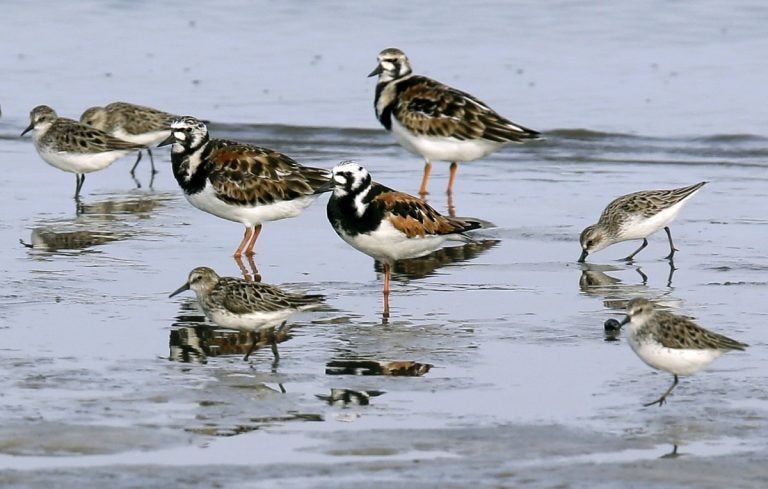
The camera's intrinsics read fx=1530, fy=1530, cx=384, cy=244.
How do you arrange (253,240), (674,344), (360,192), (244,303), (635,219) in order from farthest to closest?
(253,240) < (635,219) < (360,192) < (244,303) < (674,344)

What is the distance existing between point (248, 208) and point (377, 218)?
6.94 ft

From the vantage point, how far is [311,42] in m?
25.9

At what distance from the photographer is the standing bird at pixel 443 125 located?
1661 cm

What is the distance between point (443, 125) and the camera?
16.6 meters

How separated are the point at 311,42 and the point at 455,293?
47.8 ft

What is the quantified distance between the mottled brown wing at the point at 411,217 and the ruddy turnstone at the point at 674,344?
3006 mm

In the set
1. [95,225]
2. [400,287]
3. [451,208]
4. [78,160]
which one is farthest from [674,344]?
[78,160]

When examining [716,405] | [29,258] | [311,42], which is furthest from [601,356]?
[311,42]

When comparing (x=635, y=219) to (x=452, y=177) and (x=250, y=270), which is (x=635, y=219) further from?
(x=452, y=177)

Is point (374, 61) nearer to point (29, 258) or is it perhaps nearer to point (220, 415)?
point (29, 258)

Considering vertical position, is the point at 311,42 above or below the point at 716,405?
above

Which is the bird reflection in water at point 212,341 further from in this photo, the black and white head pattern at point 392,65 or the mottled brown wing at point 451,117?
the black and white head pattern at point 392,65

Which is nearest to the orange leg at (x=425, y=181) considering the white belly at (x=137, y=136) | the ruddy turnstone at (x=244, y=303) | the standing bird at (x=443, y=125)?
the standing bird at (x=443, y=125)

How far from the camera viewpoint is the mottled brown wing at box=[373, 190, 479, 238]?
38.2 ft
